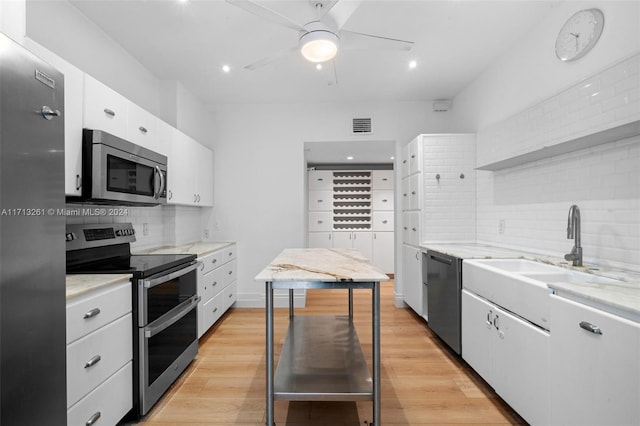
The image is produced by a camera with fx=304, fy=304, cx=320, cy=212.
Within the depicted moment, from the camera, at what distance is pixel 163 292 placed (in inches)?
81.2

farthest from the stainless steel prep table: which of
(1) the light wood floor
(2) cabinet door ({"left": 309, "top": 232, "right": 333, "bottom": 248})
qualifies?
(2) cabinet door ({"left": 309, "top": 232, "right": 333, "bottom": 248})

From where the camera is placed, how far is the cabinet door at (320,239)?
662 cm

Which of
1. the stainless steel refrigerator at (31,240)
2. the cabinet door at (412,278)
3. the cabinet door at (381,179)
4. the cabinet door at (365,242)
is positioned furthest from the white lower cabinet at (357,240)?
the stainless steel refrigerator at (31,240)

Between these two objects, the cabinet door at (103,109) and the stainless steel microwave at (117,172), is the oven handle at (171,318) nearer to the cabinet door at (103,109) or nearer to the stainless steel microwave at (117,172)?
the stainless steel microwave at (117,172)

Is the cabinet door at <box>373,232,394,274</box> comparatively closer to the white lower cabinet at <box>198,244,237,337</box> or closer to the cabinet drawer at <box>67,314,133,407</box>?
the white lower cabinet at <box>198,244,237,337</box>

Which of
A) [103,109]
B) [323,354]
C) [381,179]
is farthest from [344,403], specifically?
[381,179]

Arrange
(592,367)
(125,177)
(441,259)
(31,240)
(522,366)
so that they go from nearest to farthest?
1. (31,240)
2. (592,367)
3. (522,366)
4. (125,177)
5. (441,259)

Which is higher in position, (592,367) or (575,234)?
(575,234)

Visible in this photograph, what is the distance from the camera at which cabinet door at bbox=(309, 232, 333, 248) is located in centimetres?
662

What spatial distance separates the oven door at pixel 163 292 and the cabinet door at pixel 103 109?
1067 millimetres

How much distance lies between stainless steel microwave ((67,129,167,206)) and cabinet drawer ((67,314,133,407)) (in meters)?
0.82

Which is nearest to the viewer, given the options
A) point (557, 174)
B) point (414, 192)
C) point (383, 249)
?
point (557, 174)

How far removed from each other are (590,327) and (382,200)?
17.9ft

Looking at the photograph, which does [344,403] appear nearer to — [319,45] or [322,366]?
[322,366]
